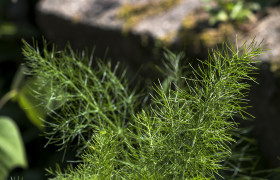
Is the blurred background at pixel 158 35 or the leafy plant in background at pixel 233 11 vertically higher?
the leafy plant in background at pixel 233 11

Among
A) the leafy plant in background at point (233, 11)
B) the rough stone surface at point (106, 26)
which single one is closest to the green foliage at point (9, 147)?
the rough stone surface at point (106, 26)

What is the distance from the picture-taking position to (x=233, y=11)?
1.16m

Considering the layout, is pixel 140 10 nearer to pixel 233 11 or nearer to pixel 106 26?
pixel 106 26

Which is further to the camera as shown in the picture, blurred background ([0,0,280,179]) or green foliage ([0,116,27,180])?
green foliage ([0,116,27,180])

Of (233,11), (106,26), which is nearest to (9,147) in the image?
(106,26)

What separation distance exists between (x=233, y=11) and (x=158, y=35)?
204mm

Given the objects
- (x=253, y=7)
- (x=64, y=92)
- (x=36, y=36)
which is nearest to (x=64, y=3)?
(x=36, y=36)

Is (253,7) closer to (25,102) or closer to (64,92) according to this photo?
(25,102)

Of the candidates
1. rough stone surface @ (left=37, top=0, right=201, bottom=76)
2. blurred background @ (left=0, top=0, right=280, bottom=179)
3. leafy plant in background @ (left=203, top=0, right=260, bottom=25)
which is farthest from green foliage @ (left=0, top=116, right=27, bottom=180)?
leafy plant in background @ (left=203, top=0, right=260, bottom=25)

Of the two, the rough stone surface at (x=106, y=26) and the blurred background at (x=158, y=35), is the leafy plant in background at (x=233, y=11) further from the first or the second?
the rough stone surface at (x=106, y=26)

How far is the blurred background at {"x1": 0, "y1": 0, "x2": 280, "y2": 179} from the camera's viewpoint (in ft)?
3.35

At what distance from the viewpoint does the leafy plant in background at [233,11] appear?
3.78 feet

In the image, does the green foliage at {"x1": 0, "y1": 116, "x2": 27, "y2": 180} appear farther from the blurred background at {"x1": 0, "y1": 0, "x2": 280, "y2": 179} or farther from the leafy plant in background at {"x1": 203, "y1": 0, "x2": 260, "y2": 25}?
the leafy plant in background at {"x1": 203, "y1": 0, "x2": 260, "y2": 25}

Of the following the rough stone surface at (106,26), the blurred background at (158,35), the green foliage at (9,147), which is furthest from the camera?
the rough stone surface at (106,26)
